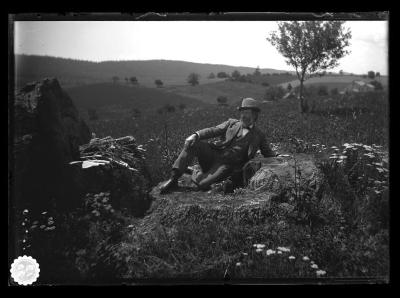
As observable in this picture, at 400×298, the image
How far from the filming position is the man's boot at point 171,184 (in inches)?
292

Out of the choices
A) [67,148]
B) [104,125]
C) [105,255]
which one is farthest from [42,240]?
[104,125]

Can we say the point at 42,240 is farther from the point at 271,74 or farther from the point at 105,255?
the point at 271,74

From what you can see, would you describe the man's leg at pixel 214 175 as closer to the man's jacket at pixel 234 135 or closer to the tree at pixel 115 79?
the man's jacket at pixel 234 135

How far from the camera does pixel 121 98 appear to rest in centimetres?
774

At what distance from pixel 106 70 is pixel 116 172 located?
1.73 m

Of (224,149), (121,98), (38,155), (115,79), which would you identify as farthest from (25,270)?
(224,149)

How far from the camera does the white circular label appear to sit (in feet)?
23.5

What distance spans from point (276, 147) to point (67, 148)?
130 inches

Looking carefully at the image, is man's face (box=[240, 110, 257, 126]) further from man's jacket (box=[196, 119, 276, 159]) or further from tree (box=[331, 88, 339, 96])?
tree (box=[331, 88, 339, 96])

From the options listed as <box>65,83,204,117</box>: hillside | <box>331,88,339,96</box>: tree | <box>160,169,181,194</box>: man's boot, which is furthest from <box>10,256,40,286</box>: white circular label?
<box>331,88,339,96</box>: tree

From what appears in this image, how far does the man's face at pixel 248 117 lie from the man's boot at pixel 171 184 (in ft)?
4.40

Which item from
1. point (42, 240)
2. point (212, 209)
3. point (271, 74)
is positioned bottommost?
point (42, 240)

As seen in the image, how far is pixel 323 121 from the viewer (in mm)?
7863

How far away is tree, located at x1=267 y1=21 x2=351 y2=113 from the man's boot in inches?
93.7
